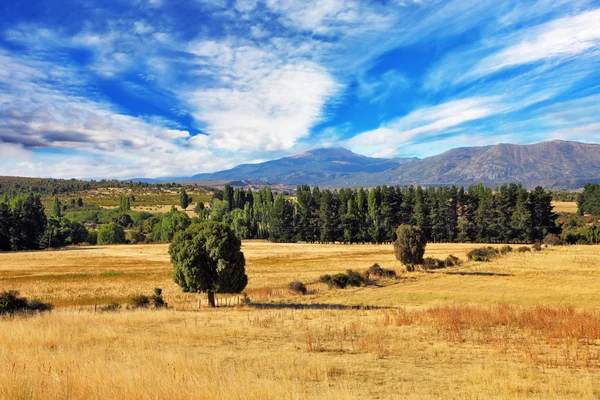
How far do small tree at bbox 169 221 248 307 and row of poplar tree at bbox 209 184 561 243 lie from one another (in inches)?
4093

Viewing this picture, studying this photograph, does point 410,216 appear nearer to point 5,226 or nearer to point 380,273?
point 380,273

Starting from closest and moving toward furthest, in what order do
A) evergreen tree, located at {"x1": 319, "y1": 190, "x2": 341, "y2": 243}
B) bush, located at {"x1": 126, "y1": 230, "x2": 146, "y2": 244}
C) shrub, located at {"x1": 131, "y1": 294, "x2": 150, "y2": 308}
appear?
1. shrub, located at {"x1": 131, "y1": 294, "x2": 150, "y2": 308}
2. evergreen tree, located at {"x1": 319, "y1": 190, "x2": 341, "y2": 243}
3. bush, located at {"x1": 126, "y1": 230, "x2": 146, "y2": 244}

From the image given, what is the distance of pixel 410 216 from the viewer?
441ft

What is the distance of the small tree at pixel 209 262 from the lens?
3119cm

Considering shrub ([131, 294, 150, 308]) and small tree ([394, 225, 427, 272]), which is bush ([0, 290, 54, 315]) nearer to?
shrub ([131, 294, 150, 308])

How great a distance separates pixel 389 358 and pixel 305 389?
19.7 ft

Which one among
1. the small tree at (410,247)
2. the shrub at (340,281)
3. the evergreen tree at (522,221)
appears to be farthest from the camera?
the evergreen tree at (522,221)

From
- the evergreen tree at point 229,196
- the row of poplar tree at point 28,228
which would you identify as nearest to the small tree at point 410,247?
the row of poplar tree at point 28,228

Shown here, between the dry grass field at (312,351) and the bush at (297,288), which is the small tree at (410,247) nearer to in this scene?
the dry grass field at (312,351)

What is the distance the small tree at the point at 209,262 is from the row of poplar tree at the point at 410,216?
103966 millimetres

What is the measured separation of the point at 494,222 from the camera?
12088 cm

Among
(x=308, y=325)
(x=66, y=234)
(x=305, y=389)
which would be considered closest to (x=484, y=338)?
(x=308, y=325)

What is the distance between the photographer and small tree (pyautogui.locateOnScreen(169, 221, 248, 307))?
31188mm

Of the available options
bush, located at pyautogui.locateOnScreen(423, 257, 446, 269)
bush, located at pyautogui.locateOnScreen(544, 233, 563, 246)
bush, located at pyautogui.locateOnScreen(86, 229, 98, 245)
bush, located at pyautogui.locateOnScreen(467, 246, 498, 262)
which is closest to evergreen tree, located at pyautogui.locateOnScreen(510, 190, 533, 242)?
bush, located at pyautogui.locateOnScreen(544, 233, 563, 246)
